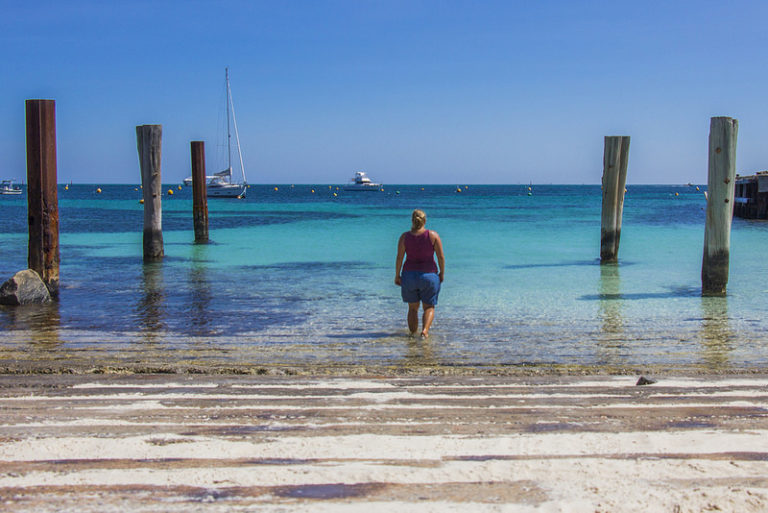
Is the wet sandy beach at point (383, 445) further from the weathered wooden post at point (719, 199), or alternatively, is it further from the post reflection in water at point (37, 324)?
the weathered wooden post at point (719, 199)

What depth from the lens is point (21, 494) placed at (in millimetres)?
3406

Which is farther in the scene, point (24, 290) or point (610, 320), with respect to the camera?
point (24, 290)

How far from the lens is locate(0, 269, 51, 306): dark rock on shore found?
1052 cm

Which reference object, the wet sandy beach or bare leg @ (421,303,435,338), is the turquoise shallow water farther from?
the wet sandy beach

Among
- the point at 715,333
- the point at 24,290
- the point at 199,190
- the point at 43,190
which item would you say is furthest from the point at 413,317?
the point at 199,190

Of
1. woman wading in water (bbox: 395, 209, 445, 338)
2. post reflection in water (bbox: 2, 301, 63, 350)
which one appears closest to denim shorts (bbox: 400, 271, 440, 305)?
woman wading in water (bbox: 395, 209, 445, 338)

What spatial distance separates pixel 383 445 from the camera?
13.4 ft

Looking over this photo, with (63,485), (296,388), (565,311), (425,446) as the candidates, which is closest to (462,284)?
(565,311)

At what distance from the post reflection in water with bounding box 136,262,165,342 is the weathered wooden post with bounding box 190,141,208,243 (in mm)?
5188

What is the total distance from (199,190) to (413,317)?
14201 millimetres

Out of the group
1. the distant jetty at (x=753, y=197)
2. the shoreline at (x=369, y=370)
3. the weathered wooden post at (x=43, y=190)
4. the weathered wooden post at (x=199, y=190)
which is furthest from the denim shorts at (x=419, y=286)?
the distant jetty at (x=753, y=197)

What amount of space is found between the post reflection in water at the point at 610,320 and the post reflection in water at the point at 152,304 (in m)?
4.98

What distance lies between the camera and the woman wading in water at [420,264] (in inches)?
308

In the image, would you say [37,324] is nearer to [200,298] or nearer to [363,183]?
[200,298]
